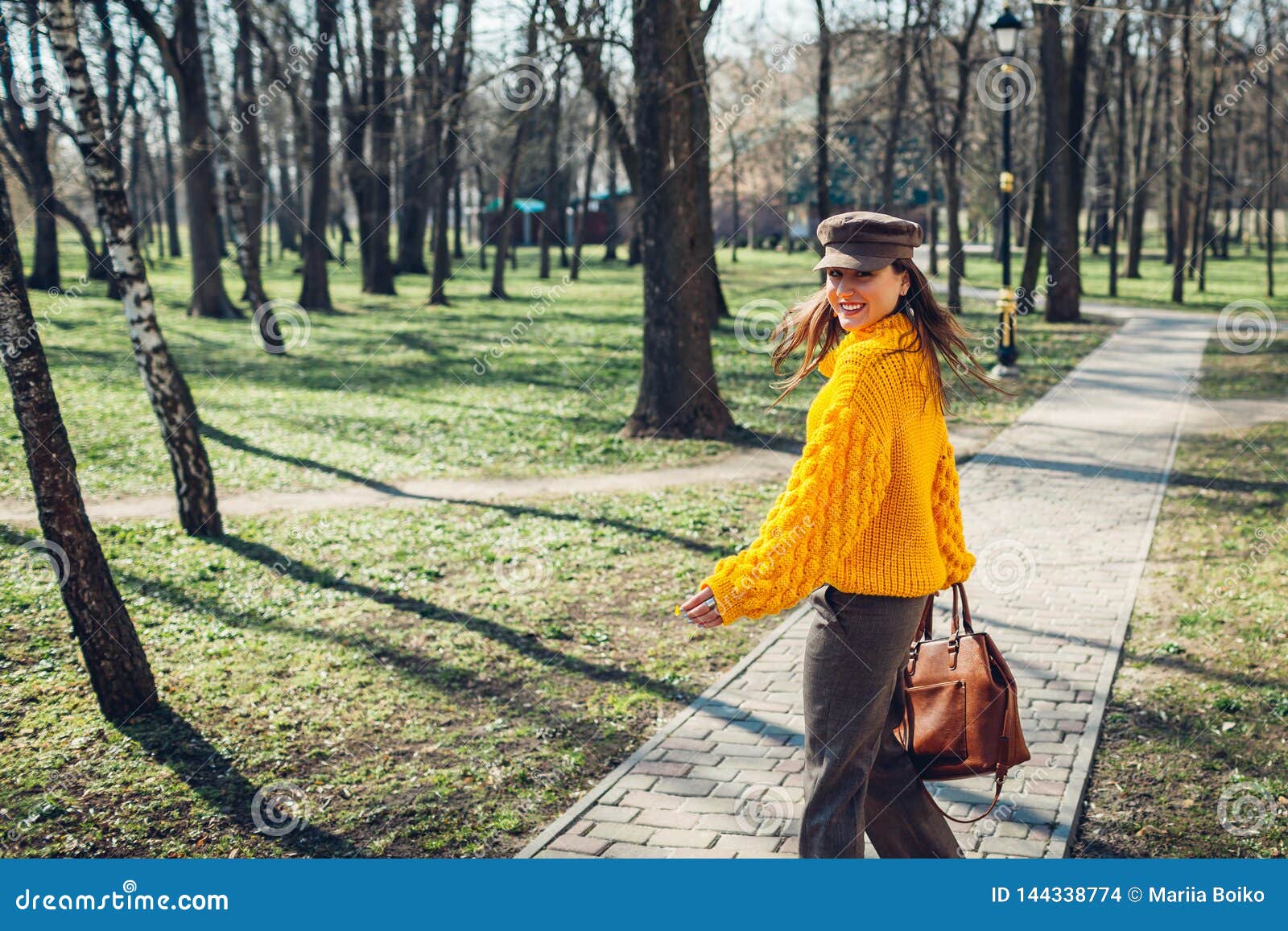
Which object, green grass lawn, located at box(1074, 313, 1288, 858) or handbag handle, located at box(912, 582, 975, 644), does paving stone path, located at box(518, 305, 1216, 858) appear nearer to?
green grass lawn, located at box(1074, 313, 1288, 858)

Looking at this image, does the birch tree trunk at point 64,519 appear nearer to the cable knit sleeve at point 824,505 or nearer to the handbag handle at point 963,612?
the cable knit sleeve at point 824,505

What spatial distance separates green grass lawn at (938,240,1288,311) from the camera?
1268 inches

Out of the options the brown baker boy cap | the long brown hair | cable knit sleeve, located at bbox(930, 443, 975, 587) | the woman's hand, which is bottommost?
the woman's hand

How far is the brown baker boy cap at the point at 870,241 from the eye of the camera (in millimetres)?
3129

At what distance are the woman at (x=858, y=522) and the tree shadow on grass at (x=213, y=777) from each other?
213 cm

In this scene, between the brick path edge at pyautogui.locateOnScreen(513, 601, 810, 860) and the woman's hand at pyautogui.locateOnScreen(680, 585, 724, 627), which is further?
the brick path edge at pyautogui.locateOnScreen(513, 601, 810, 860)

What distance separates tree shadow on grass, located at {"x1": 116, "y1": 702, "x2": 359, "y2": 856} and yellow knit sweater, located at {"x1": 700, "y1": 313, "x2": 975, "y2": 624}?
228 cm

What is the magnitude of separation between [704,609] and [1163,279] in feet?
139

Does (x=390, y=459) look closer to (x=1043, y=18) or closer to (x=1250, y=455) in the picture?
(x=1250, y=455)

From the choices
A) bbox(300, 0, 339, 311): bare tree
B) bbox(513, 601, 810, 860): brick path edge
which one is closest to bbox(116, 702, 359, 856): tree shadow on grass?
bbox(513, 601, 810, 860): brick path edge

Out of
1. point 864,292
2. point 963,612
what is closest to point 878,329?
point 864,292

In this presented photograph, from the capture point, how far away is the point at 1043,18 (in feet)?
72.6

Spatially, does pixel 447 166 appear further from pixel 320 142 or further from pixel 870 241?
pixel 870 241

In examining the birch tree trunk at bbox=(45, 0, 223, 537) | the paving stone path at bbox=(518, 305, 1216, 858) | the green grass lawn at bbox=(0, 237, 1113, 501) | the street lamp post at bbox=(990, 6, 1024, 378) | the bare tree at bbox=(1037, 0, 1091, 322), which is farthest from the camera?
the bare tree at bbox=(1037, 0, 1091, 322)
